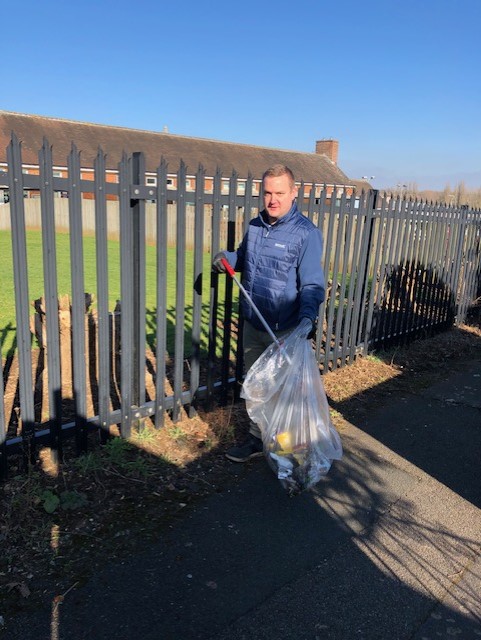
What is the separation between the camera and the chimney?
1729 inches

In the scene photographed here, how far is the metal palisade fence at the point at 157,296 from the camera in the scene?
2.96 meters

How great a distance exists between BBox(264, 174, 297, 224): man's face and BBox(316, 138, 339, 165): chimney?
4364 cm

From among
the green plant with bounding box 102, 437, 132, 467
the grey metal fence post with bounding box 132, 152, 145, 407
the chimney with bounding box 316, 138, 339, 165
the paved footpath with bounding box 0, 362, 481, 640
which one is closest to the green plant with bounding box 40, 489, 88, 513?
the green plant with bounding box 102, 437, 132, 467

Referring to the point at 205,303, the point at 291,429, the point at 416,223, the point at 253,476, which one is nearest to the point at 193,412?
the point at 253,476

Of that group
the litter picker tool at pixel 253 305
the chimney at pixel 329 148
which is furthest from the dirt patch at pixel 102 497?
the chimney at pixel 329 148

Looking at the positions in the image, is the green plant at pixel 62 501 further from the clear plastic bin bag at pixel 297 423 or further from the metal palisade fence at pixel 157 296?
the clear plastic bin bag at pixel 297 423

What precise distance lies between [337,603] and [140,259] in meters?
2.33

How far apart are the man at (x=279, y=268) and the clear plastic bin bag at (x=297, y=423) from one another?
0.20 m

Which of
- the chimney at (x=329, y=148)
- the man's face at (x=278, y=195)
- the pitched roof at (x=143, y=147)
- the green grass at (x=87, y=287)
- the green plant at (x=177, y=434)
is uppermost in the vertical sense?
the chimney at (x=329, y=148)

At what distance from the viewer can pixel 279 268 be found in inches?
131

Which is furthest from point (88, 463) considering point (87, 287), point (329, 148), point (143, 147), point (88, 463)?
point (329, 148)

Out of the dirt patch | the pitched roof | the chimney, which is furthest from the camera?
the chimney

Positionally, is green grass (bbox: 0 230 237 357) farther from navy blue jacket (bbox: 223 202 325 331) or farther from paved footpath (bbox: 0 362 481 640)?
paved footpath (bbox: 0 362 481 640)

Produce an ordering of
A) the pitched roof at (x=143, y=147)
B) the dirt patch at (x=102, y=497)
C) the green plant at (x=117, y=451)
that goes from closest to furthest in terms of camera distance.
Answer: the dirt patch at (x=102, y=497), the green plant at (x=117, y=451), the pitched roof at (x=143, y=147)
